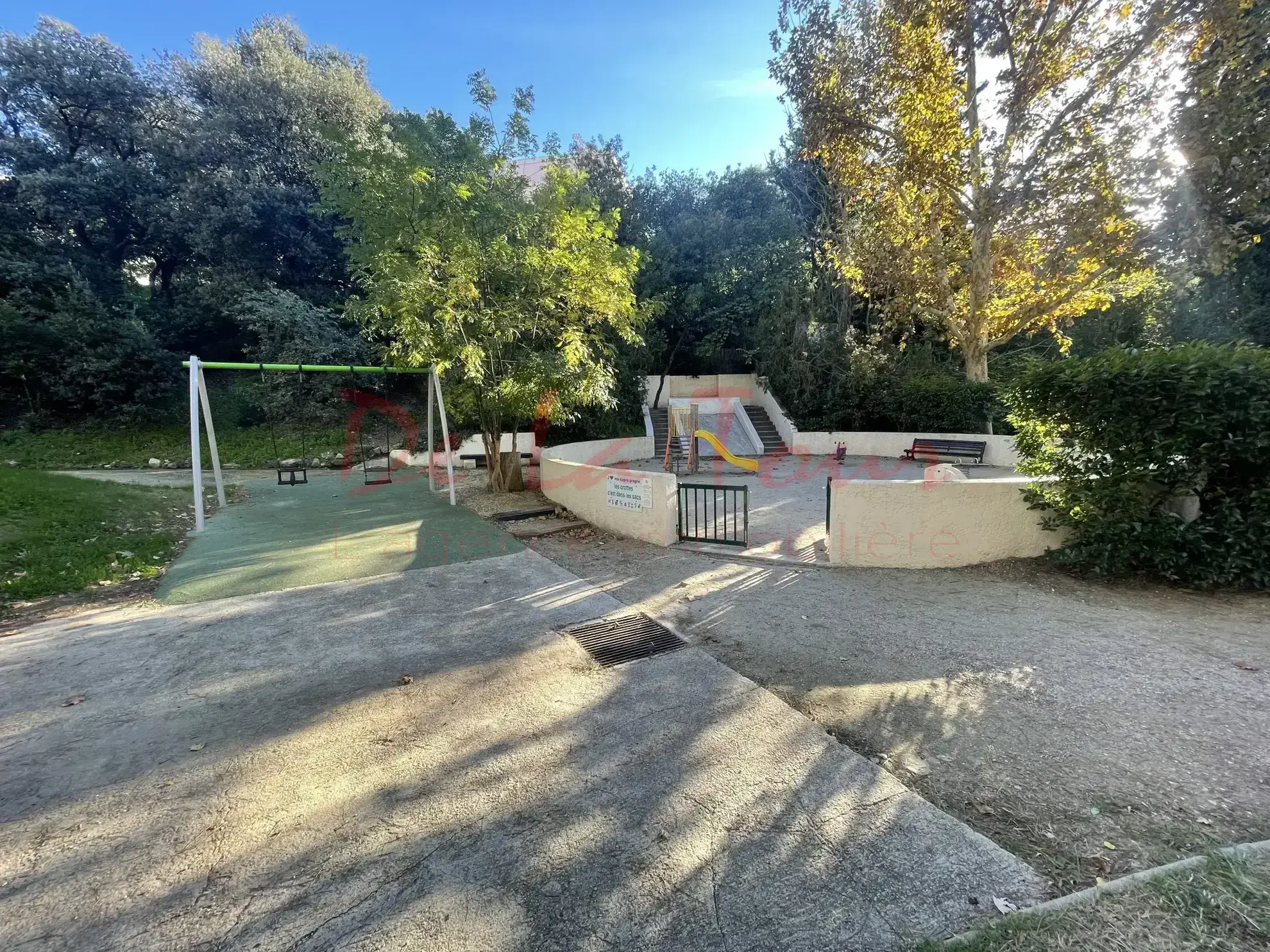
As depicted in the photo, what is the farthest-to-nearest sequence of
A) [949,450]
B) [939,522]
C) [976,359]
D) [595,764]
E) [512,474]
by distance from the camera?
[976,359] < [949,450] < [512,474] < [939,522] < [595,764]

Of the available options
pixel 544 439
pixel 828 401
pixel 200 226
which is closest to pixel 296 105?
pixel 200 226

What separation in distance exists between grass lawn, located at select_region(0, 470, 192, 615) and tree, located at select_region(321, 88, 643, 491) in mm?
4360

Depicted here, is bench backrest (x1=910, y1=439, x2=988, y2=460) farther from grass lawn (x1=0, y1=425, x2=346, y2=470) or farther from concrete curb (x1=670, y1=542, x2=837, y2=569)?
grass lawn (x1=0, y1=425, x2=346, y2=470)

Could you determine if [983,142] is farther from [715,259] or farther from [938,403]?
[715,259]

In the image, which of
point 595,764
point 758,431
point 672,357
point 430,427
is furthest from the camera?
point 672,357

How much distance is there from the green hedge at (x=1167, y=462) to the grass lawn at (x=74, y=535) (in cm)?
1007

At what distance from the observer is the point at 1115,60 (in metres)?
10.3

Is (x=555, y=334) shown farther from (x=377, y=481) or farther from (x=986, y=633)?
(x=986, y=633)

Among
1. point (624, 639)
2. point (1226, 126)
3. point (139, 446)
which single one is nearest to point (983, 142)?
point (1226, 126)

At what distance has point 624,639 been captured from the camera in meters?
4.44

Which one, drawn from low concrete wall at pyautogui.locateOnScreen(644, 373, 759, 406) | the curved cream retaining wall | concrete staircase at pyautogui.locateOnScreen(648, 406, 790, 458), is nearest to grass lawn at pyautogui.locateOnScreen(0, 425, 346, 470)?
concrete staircase at pyautogui.locateOnScreen(648, 406, 790, 458)

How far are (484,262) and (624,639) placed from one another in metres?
7.00

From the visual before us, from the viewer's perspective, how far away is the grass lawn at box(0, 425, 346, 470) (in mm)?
17562

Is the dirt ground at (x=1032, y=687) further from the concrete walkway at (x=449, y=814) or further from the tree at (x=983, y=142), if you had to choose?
the tree at (x=983, y=142)
